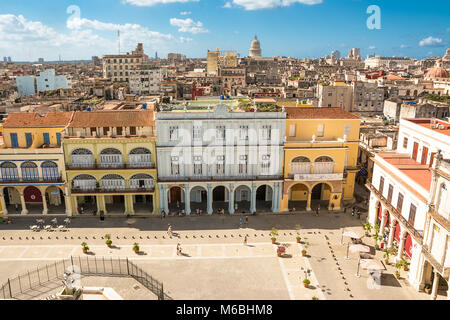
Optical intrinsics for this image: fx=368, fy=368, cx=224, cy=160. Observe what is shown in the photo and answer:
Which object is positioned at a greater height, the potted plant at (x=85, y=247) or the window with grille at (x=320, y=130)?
the window with grille at (x=320, y=130)

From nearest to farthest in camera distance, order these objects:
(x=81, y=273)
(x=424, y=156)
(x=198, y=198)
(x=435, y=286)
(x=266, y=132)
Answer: (x=435, y=286)
(x=81, y=273)
(x=424, y=156)
(x=266, y=132)
(x=198, y=198)

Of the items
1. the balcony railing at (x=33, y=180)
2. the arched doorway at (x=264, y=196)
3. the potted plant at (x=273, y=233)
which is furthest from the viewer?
the arched doorway at (x=264, y=196)

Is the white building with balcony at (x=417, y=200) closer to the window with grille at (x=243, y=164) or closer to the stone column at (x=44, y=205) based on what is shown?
the window with grille at (x=243, y=164)

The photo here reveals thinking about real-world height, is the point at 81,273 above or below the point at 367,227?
below

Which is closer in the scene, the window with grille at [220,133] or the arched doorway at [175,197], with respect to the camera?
the window with grille at [220,133]

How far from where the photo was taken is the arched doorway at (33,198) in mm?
47750

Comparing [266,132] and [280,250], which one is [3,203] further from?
[280,250]

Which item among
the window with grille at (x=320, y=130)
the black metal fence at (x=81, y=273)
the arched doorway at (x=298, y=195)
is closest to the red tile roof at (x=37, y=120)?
the black metal fence at (x=81, y=273)

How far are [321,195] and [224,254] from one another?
19346 mm

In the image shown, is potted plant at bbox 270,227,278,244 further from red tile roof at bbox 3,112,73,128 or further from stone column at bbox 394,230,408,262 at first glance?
red tile roof at bbox 3,112,73,128

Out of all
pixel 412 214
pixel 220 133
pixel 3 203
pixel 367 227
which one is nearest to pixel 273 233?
pixel 367 227

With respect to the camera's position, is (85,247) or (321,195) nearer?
(85,247)

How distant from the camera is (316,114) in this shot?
1850 inches
